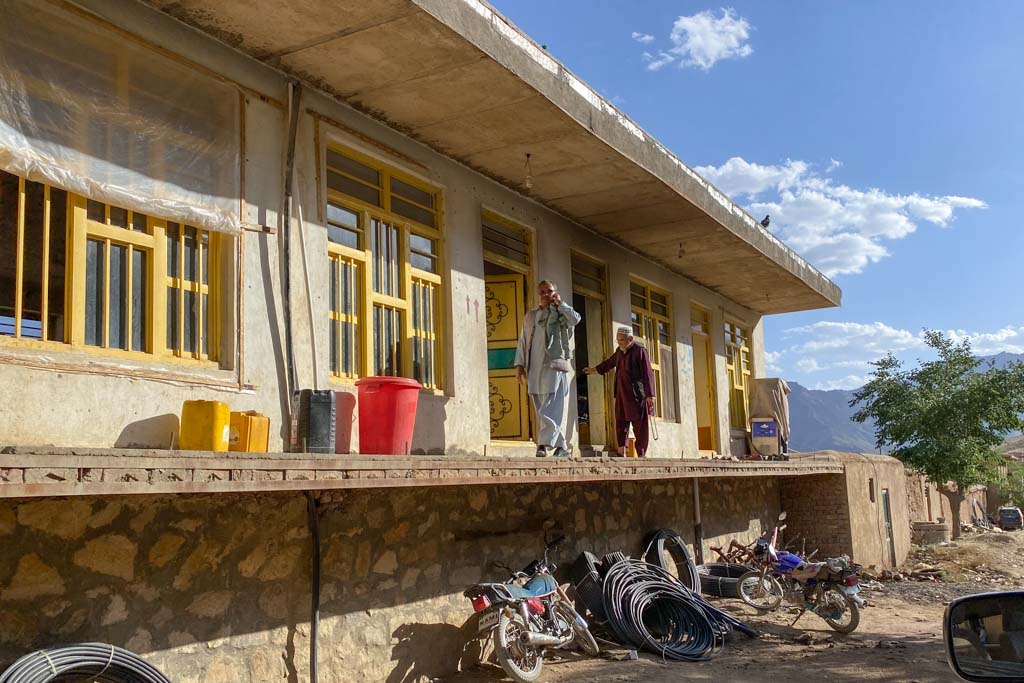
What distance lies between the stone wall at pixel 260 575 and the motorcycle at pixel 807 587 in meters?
3.62

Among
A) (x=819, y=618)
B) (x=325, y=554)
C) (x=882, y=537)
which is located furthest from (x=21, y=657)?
(x=882, y=537)

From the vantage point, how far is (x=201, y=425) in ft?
20.1

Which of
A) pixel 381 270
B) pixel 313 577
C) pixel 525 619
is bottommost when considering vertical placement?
pixel 525 619

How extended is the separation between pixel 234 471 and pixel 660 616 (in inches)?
245

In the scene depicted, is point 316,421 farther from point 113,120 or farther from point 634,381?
point 634,381

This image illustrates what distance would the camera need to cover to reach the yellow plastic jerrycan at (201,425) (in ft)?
20.0

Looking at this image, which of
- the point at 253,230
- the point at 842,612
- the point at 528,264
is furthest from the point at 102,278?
the point at 842,612

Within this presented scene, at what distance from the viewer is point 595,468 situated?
8477 millimetres

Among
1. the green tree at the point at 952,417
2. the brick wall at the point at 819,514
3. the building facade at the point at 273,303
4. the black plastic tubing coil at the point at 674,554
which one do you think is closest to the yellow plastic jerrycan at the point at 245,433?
the building facade at the point at 273,303

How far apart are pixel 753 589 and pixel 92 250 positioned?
882 cm

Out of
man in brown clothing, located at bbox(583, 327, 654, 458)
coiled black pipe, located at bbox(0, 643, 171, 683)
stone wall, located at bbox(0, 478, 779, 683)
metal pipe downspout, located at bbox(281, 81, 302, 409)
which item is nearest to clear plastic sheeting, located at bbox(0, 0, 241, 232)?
metal pipe downspout, located at bbox(281, 81, 302, 409)

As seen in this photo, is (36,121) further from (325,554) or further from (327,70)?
(325,554)

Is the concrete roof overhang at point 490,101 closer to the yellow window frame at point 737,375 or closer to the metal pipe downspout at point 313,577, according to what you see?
the metal pipe downspout at point 313,577

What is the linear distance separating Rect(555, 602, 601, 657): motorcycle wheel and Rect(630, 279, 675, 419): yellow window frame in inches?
210
